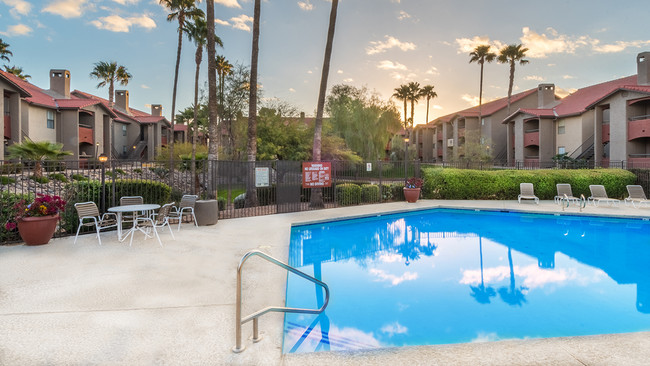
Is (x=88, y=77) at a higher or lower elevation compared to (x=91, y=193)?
higher

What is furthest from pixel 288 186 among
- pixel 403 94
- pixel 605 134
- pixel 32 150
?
pixel 403 94

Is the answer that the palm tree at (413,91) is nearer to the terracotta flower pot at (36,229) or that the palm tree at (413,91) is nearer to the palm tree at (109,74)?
the palm tree at (109,74)

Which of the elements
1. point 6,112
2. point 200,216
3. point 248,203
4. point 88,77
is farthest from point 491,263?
point 88,77

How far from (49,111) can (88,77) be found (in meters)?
17.3

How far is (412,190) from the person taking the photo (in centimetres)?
1566

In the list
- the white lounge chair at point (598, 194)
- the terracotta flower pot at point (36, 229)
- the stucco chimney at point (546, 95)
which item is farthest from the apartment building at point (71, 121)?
the stucco chimney at point (546, 95)

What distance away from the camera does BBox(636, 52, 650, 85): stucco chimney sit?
23.6 meters

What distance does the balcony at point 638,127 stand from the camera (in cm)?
2098

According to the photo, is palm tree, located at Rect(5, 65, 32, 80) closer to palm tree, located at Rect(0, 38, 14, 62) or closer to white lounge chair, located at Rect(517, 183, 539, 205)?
palm tree, located at Rect(0, 38, 14, 62)

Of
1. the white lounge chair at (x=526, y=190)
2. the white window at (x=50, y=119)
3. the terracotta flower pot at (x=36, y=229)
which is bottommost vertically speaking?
the terracotta flower pot at (x=36, y=229)

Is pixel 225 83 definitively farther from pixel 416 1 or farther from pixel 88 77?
pixel 88 77

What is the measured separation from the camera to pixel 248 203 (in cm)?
1354

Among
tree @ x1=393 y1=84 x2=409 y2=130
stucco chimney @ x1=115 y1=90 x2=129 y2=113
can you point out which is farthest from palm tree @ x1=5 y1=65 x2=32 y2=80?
tree @ x1=393 y1=84 x2=409 y2=130

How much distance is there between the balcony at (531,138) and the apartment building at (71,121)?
38285 mm
